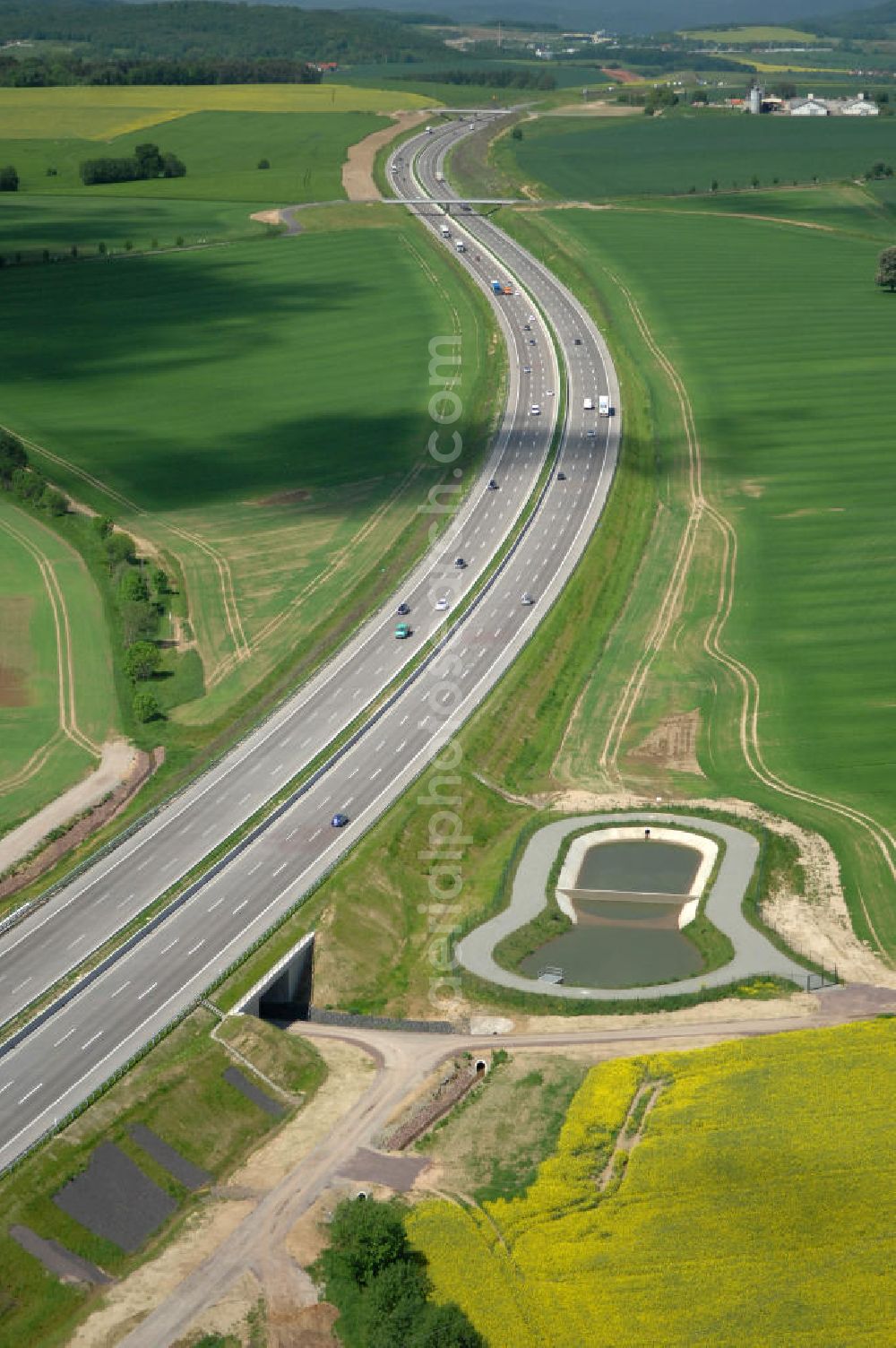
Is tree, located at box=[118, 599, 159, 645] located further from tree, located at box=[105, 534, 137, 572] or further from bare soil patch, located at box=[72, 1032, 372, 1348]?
bare soil patch, located at box=[72, 1032, 372, 1348]

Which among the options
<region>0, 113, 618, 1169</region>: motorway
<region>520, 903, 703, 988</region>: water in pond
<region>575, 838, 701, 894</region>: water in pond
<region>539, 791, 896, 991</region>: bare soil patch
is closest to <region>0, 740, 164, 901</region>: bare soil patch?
<region>0, 113, 618, 1169</region>: motorway

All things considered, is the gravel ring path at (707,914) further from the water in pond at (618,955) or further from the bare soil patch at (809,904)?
the bare soil patch at (809,904)

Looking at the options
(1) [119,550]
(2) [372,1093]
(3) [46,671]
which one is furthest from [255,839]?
(1) [119,550]

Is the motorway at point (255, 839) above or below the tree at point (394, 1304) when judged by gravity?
above

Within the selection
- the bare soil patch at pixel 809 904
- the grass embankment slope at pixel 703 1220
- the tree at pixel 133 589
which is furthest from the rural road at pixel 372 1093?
the tree at pixel 133 589

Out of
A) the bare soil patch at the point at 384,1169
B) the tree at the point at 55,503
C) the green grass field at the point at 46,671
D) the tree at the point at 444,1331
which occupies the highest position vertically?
the tree at the point at 55,503

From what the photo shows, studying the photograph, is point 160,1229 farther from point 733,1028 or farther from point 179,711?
point 179,711
